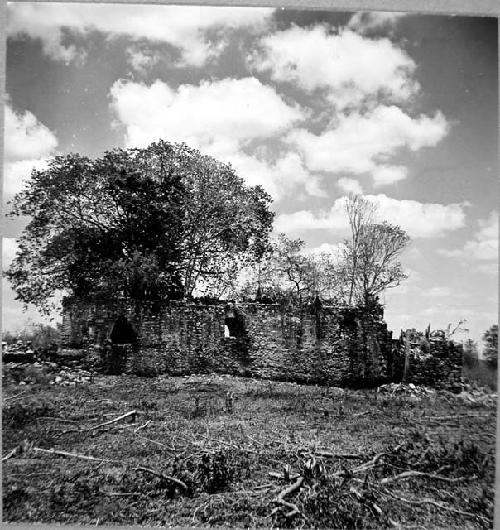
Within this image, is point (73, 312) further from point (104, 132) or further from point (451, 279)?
point (451, 279)

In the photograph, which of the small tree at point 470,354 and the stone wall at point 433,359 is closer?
the small tree at point 470,354

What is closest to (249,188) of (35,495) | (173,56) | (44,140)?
(173,56)

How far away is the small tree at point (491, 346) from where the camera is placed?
4441 millimetres

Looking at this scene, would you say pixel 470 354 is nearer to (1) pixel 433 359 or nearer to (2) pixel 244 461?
(1) pixel 433 359

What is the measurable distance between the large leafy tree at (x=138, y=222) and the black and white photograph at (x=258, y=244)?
0.07 feet

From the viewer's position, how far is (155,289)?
17.9ft

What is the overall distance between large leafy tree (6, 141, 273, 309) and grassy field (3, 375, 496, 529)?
1.16 metres

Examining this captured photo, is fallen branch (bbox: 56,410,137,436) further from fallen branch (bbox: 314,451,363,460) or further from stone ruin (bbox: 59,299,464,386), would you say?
fallen branch (bbox: 314,451,363,460)

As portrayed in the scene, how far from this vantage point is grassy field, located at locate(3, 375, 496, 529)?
4.12m

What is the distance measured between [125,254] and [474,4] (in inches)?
146

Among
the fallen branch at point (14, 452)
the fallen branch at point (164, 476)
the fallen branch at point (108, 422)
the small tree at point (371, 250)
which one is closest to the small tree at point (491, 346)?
the small tree at point (371, 250)

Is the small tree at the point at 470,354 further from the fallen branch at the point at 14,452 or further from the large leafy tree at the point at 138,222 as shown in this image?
the fallen branch at the point at 14,452

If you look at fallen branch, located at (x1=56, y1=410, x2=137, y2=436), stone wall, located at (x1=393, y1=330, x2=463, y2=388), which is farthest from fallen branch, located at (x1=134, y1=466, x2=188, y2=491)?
stone wall, located at (x1=393, y1=330, x2=463, y2=388)

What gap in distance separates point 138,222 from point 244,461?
2.39m
